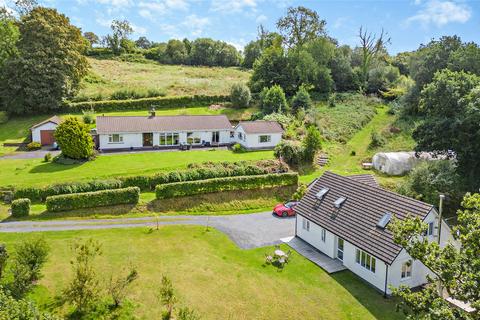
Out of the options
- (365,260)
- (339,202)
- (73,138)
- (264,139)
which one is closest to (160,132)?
(73,138)

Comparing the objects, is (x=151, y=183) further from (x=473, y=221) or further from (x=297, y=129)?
(x=473, y=221)

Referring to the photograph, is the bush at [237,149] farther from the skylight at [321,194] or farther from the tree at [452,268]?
the tree at [452,268]

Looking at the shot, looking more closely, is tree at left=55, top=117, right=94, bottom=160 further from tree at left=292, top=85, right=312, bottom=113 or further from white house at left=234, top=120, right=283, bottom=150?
tree at left=292, top=85, right=312, bottom=113

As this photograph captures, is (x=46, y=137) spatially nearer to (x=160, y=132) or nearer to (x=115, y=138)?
(x=115, y=138)

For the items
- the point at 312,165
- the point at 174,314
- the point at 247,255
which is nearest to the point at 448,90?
the point at 312,165

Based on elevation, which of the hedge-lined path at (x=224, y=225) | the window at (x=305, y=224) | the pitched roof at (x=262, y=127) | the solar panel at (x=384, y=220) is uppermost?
the pitched roof at (x=262, y=127)

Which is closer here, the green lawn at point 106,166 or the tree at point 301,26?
the green lawn at point 106,166

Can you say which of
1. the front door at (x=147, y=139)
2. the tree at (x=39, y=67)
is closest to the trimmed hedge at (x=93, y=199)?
the front door at (x=147, y=139)
